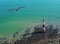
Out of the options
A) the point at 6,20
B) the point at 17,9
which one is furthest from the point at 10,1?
the point at 6,20

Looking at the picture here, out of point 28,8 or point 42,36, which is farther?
point 28,8

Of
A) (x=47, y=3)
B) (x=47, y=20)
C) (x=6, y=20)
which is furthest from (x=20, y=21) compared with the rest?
(x=47, y=3)

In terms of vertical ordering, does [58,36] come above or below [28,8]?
below

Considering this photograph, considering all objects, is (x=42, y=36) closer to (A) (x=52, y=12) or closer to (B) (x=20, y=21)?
(B) (x=20, y=21)

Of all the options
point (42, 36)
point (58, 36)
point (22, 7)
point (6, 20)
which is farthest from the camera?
point (22, 7)

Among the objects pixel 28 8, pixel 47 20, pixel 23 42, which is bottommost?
pixel 23 42

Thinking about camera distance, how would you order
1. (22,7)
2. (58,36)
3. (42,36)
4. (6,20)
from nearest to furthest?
(42,36)
(58,36)
(6,20)
(22,7)
